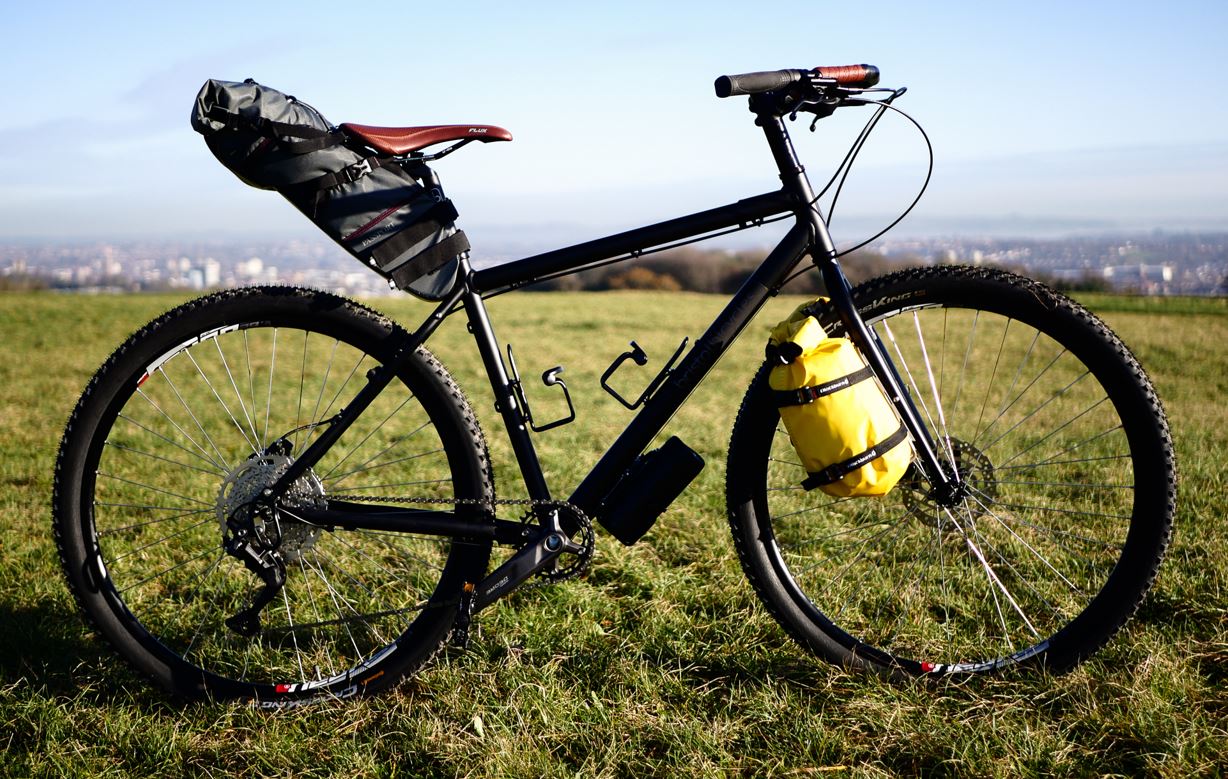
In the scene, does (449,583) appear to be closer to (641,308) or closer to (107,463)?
(107,463)

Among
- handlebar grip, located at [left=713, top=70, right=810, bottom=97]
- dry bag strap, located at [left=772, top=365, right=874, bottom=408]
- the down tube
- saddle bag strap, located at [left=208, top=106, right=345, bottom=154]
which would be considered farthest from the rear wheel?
handlebar grip, located at [left=713, top=70, right=810, bottom=97]

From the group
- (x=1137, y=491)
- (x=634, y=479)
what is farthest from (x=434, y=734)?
(x=1137, y=491)

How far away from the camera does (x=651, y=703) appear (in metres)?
2.60

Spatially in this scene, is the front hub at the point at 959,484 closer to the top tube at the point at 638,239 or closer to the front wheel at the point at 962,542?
the front wheel at the point at 962,542

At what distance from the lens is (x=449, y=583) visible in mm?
2719

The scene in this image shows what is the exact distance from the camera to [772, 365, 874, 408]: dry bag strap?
2418 mm

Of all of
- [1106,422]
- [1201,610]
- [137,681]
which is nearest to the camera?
[137,681]

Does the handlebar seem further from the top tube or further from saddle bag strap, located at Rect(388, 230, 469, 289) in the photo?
saddle bag strap, located at Rect(388, 230, 469, 289)

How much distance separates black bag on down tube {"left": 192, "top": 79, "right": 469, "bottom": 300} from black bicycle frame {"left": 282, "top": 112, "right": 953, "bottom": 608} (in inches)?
5.2

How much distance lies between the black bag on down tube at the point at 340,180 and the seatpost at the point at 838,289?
100 centimetres

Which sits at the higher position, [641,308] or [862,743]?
[641,308]

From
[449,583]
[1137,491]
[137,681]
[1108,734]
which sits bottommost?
[1108,734]

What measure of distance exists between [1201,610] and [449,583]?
8.56 ft

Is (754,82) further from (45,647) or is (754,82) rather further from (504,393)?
(45,647)
